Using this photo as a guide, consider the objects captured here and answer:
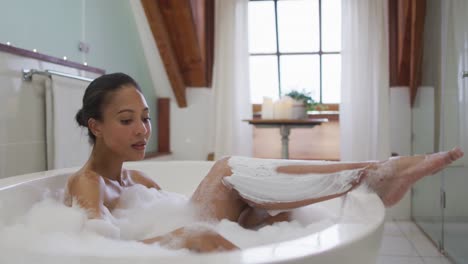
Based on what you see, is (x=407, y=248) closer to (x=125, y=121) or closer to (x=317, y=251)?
(x=125, y=121)

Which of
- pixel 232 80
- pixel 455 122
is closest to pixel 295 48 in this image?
pixel 232 80

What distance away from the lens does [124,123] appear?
54.1 inches

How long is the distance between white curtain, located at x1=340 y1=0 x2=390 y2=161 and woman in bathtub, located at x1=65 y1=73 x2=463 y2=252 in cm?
227

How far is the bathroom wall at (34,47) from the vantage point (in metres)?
1.98

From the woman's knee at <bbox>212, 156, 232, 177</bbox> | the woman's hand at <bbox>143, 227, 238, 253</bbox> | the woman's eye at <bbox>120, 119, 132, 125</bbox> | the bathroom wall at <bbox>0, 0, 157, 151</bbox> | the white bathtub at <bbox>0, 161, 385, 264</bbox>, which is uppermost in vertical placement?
the bathroom wall at <bbox>0, 0, 157, 151</bbox>

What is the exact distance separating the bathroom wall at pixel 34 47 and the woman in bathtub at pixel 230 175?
77 centimetres

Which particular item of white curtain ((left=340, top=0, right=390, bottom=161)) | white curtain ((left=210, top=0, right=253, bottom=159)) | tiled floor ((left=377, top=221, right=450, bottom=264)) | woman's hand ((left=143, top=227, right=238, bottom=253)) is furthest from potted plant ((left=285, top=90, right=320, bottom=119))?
woman's hand ((left=143, top=227, right=238, bottom=253))

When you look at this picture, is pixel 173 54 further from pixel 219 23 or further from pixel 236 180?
pixel 236 180

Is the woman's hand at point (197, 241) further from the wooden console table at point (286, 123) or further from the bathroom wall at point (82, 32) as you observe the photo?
the wooden console table at point (286, 123)

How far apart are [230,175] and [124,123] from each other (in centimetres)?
39

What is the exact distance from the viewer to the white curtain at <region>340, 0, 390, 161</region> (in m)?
3.44

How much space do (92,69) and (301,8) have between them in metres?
2.30

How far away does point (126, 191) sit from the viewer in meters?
1.54

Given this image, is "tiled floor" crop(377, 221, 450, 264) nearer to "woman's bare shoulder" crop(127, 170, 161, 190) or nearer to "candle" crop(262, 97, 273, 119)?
"candle" crop(262, 97, 273, 119)
